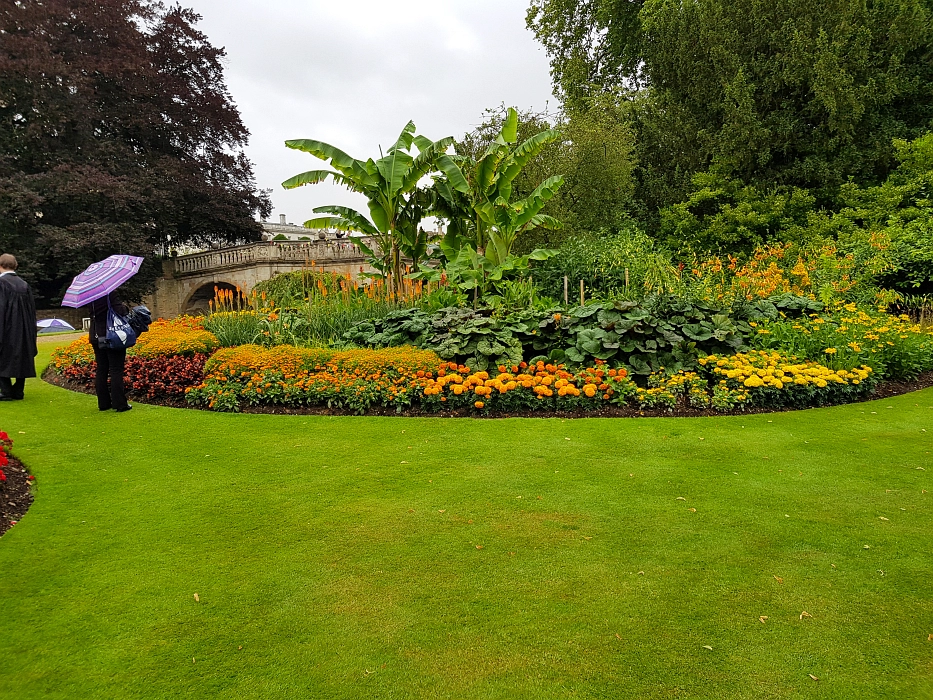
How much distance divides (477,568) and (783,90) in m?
17.8

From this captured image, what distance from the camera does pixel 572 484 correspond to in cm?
412

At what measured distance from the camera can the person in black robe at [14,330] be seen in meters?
6.96

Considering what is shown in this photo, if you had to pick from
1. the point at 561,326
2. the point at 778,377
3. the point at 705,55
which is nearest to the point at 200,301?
the point at 705,55

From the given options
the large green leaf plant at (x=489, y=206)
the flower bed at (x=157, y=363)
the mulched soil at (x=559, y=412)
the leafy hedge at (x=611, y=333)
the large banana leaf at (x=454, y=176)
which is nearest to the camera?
the mulched soil at (x=559, y=412)

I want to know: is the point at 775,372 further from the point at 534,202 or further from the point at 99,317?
the point at 99,317

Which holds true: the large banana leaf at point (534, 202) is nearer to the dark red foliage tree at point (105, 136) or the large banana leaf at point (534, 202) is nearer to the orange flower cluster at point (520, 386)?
the orange flower cluster at point (520, 386)

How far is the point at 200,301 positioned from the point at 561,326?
91.2ft

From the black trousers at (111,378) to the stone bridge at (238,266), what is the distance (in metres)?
16.7

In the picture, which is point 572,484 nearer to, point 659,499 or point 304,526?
point 659,499

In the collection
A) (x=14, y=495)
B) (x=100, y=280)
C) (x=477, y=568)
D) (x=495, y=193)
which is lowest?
(x=477, y=568)

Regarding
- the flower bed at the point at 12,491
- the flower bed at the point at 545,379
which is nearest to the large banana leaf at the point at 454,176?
the flower bed at the point at 545,379

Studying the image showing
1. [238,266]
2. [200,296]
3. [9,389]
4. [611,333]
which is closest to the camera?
[611,333]

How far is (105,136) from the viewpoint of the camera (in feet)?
80.3

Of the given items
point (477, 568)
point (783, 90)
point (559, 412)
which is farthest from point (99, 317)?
point (783, 90)
